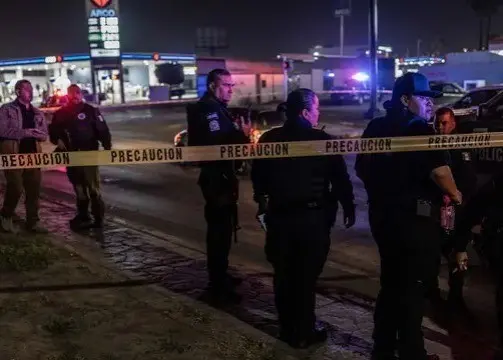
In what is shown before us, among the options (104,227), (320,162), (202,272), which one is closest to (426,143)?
(320,162)

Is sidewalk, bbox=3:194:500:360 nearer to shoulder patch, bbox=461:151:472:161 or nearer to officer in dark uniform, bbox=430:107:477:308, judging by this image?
officer in dark uniform, bbox=430:107:477:308

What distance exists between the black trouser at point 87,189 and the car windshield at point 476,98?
11.2 meters

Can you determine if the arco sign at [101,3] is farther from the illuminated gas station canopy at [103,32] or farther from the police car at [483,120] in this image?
the police car at [483,120]

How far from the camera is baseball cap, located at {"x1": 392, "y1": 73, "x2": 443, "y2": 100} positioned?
3.39 m

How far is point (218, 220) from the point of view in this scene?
185 inches

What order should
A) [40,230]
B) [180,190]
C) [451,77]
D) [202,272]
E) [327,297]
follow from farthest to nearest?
1. [451,77]
2. [180,190]
3. [40,230]
4. [202,272]
5. [327,297]

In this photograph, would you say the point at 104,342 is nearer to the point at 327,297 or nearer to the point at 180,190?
the point at 327,297

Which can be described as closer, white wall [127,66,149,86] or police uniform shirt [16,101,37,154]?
police uniform shirt [16,101,37,154]

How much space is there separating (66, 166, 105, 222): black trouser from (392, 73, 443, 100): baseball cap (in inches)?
174

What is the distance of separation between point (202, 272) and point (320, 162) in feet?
7.24

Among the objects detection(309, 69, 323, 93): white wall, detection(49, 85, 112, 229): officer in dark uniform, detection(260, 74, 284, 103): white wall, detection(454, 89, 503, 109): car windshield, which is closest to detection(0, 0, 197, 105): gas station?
detection(260, 74, 284, 103): white wall

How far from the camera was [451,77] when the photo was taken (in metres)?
35.7

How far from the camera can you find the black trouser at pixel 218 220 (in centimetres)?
459

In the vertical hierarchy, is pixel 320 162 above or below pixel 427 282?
above
